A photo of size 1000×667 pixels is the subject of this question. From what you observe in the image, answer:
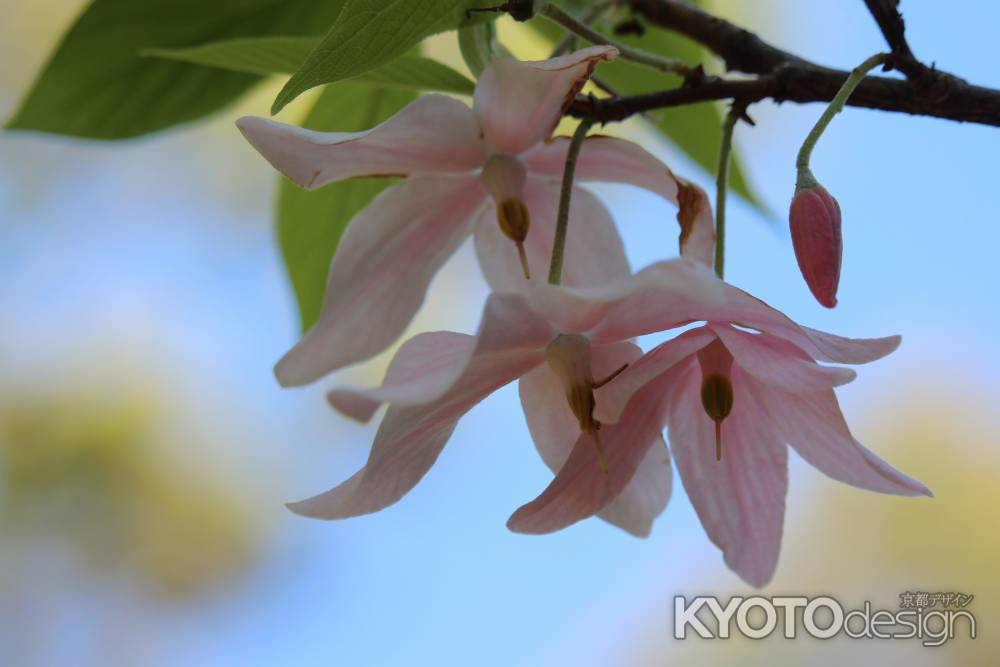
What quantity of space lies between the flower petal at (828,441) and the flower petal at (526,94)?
159mm

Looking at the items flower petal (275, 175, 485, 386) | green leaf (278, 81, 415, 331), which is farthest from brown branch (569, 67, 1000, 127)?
green leaf (278, 81, 415, 331)

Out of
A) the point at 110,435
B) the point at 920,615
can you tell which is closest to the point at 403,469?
the point at 920,615

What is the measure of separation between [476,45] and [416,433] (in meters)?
0.21

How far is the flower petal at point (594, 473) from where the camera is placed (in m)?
0.47

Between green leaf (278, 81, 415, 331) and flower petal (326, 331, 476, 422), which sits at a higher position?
green leaf (278, 81, 415, 331)

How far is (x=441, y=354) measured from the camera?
416 mm

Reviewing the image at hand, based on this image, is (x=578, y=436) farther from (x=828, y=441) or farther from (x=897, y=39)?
(x=897, y=39)

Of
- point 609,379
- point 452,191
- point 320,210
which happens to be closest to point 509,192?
point 452,191

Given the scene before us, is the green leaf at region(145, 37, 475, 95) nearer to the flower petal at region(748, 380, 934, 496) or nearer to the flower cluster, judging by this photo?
the flower cluster

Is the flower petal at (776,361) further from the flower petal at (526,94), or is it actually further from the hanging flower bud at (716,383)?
the flower petal at (526,94)

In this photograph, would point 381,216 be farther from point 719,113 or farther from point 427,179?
point 719,113

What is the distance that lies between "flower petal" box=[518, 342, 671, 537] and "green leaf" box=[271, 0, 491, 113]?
0.49 feet

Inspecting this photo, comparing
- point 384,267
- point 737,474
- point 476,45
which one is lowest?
point 737,474

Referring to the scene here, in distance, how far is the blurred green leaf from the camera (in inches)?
33.4
